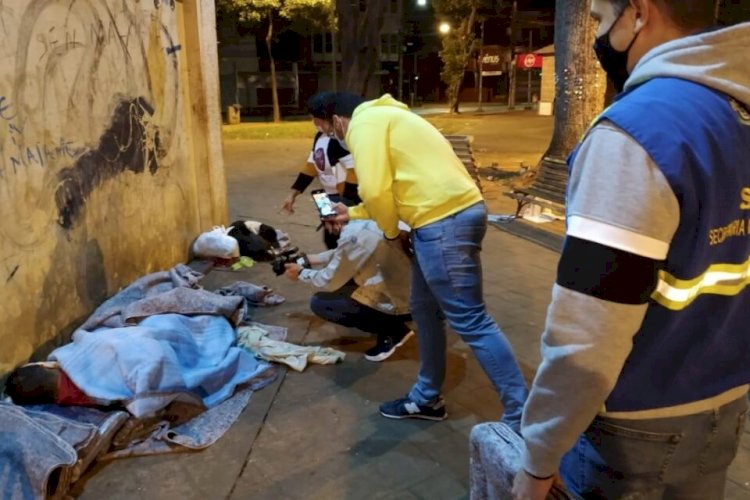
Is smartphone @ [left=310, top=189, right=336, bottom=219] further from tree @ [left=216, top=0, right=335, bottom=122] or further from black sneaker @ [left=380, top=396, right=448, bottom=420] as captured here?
tree @ [left=216, top=0, right=335, bottom=122]

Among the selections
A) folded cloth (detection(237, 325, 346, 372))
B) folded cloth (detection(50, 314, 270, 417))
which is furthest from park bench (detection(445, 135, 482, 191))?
folded cloth (detection(50, 314, 270, 417))

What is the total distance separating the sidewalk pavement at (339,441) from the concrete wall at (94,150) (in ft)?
4.36

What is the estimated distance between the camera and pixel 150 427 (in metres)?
3.46

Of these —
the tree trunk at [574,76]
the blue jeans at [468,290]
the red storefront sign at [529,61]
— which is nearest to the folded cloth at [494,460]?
the blue jeans at [468,290]

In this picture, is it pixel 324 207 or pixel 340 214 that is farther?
pixel 324 207

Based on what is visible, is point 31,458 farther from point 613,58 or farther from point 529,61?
point 529,61

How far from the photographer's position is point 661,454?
143 cm

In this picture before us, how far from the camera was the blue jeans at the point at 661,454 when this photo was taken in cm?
143

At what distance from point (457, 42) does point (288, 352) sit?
29496 millimetres

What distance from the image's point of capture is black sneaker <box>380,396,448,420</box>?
360 centimetres

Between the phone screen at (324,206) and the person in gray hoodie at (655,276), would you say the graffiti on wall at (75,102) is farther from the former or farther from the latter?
the person in gray hoodie at (655,276)

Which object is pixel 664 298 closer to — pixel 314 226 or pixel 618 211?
pixel 618 211

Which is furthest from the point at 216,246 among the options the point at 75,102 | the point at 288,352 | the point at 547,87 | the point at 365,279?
the point at 547,87

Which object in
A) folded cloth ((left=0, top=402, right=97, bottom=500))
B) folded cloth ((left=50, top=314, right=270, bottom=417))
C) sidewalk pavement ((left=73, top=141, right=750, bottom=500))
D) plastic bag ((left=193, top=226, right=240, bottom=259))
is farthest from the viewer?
plastic bag ((left=193, top=226, right=240, bottom=259))
